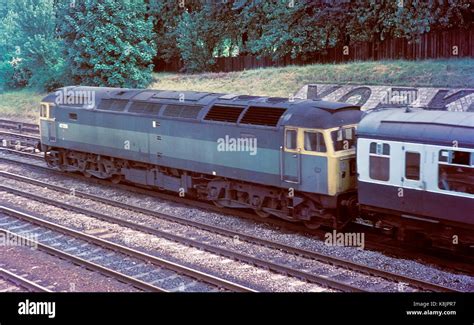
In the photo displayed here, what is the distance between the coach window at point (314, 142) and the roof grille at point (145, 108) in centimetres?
676

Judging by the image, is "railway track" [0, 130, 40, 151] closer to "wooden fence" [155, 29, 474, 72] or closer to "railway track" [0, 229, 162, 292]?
"railway track" [0, 229, 162, 292]

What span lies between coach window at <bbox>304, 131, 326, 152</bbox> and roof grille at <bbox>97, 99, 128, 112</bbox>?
8.86 metres

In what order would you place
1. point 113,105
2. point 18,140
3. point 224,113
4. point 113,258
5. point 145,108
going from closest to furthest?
point 113,258 < point 224,113 < point 145,108 < point 113,105 < point 18,140

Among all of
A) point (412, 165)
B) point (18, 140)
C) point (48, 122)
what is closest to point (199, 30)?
point (18, 140)

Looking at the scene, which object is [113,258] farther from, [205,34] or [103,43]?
[205,34]

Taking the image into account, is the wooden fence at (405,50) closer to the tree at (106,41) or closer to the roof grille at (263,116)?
the tree at (106,41)

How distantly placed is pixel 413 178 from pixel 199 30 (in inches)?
1665

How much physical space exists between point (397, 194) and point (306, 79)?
24387mm

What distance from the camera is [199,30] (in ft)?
179

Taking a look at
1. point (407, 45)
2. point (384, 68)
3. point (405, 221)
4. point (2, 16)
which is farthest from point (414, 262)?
point (2, 16)

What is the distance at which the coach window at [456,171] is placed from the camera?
45.0ft

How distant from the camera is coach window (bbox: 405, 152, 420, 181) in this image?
48.4 feet
